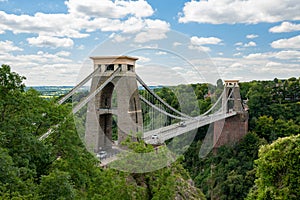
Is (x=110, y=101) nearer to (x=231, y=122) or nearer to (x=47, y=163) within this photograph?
(x=47, y=163)

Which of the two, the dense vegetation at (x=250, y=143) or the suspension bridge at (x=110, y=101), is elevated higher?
the suspension bridge at (x=110, y=101)

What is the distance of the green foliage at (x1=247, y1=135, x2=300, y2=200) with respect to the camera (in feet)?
26.9

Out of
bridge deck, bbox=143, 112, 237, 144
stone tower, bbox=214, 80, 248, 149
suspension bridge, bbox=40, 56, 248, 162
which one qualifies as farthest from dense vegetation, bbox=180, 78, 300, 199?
suspension bridge, bbox=40, 56, 248, 162

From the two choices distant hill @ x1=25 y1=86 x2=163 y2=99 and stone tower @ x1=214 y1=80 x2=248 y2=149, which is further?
stone tower @ x1=214 y1=80 x2=248 y2=149

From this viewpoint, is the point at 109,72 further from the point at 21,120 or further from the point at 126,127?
the point at 21,120

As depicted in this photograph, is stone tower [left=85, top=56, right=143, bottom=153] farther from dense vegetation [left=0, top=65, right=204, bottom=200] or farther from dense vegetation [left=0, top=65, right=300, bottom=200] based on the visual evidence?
dense vegetation [left=0, top=65, right=204, bottom=200]

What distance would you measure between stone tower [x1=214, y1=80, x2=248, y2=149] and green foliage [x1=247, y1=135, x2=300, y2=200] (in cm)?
1688

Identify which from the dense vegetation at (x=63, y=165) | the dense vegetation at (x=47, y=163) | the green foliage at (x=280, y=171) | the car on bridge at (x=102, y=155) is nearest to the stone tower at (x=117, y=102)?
the car on bridge at (x=102, y=155)

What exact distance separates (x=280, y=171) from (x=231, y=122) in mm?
21471

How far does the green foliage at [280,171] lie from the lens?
8.21 metres

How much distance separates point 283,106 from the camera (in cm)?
3114

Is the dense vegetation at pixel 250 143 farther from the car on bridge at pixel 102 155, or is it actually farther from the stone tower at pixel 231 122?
the car on bridge at pixel 102 155

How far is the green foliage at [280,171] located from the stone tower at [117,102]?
4001mm

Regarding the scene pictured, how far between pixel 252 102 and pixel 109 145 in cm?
2295
